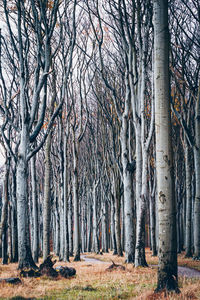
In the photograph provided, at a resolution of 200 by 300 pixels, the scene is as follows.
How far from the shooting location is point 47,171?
12.8m

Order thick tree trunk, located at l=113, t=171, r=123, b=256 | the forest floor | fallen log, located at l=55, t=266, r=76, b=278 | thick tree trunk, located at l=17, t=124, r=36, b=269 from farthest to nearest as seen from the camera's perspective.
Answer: thick tree trunk, located at l=113, t=171, r=123, b=256 < thick tree trunk, located at l=17, t=124, r=36, b=269 < fallen log, located at l=55, t=266, r=76, b=278 < the forest floor

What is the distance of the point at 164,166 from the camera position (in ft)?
16.6

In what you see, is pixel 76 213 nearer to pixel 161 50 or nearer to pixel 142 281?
pixel 142 281

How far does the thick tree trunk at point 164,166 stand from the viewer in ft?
16.1

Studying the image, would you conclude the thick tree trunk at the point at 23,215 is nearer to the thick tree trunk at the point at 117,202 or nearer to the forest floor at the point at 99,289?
the forest floor at the point at 99,289

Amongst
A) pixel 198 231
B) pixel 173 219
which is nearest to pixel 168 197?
pixel 173 219

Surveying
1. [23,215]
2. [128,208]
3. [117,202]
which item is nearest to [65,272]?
[23,215]

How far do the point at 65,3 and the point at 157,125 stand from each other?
8.91 meters

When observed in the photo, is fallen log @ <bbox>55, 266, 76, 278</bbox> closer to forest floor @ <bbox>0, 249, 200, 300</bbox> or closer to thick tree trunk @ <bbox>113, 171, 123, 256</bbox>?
forest floor @ <bbox>0, 249, 200, 300</bbox>

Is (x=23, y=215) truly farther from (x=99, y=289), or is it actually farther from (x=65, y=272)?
(x=99, y=289)

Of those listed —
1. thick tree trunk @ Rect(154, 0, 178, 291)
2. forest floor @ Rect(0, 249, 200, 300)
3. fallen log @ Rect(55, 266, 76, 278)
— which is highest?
thick tree trunk @ Rect(154, 0, 178, 291)

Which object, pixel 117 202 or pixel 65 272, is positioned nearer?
pixel 65 272

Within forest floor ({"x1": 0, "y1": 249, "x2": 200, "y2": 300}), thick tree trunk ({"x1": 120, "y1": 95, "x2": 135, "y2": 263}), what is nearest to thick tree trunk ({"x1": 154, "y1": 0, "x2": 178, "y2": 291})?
forest floor ({"x1": 0, "y1": 249, "x2": 200, "y2": 300})

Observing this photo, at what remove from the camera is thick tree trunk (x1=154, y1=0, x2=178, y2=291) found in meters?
4.91
